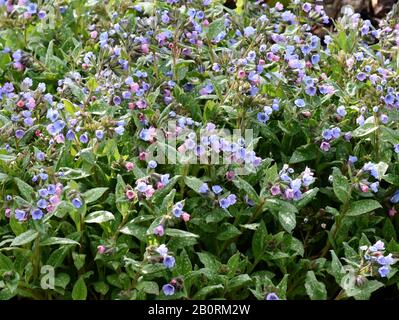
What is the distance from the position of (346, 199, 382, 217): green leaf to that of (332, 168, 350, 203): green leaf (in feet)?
0.17

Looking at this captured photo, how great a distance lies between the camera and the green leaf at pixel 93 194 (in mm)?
2908

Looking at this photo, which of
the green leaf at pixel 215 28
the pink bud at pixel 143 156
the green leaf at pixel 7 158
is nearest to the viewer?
the green leaf at pixel 7 158

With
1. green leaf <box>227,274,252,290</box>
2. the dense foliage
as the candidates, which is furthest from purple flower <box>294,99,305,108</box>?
green leaf <box>227,274,252,290</box>

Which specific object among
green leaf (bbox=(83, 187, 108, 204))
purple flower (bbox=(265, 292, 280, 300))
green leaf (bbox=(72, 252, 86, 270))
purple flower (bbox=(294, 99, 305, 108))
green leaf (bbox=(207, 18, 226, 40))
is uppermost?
green leaf (bbox=(207, 18, 226, 40))

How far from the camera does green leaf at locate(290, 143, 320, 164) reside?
3.31 m

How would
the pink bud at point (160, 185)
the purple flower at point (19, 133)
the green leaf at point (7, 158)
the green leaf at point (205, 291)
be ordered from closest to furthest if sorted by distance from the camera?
the green leaf at point (205, 291), the pink bud at point (160, 185), the green leaf at point (7, 158), the purple flower at point (19, 133)

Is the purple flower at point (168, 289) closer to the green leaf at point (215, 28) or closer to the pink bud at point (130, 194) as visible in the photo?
the pink bud at point (130, 194)

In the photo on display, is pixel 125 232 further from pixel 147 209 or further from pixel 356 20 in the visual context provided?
pixel 356 20

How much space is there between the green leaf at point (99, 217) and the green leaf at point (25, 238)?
22cm

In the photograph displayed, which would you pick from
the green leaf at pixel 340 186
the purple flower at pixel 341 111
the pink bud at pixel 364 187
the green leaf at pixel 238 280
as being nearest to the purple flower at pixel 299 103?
the purple flower at pixel 341 111

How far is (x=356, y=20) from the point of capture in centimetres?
396

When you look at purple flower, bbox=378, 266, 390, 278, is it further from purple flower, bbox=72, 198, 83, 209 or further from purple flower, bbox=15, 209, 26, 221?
purple flower, bbox=15, 209, 26, 221

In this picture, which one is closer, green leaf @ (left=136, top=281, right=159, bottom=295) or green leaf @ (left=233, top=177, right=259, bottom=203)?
green leaf @ (left=136, top=281, right=159, bottom=295)
